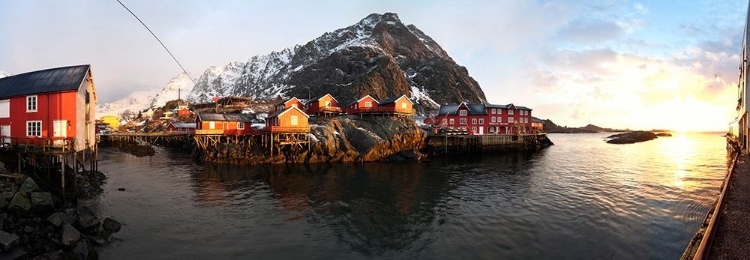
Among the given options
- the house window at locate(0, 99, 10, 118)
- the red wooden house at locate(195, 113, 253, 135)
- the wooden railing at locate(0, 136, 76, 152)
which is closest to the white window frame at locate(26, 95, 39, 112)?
the wooden railing at locate(0, 136, 76, 152)

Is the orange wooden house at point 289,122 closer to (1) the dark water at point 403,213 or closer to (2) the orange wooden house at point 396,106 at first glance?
(1) the dark water at point 403,213

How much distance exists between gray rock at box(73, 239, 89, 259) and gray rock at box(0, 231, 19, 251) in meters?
2.15

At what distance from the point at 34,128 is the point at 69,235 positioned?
17.1 m

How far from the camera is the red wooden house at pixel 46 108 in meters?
26.2

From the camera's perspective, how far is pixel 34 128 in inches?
1054

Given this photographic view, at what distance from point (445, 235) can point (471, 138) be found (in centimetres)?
5499

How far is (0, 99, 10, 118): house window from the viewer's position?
1097 inches

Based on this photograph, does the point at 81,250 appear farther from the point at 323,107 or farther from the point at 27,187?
the point at 323,107

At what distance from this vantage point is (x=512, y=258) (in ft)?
54.2

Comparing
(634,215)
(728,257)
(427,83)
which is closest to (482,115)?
(634,215)

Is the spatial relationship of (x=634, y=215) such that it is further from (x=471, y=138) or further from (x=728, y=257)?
(x=471, y=138)

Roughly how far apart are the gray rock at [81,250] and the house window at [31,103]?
1838 centimetres

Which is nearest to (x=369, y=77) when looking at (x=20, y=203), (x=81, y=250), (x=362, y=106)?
(x=362, y=106)

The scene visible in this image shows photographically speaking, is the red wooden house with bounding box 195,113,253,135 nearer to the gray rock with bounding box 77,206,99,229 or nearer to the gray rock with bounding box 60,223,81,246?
the gray rock with bounding box 77,206,99,229
